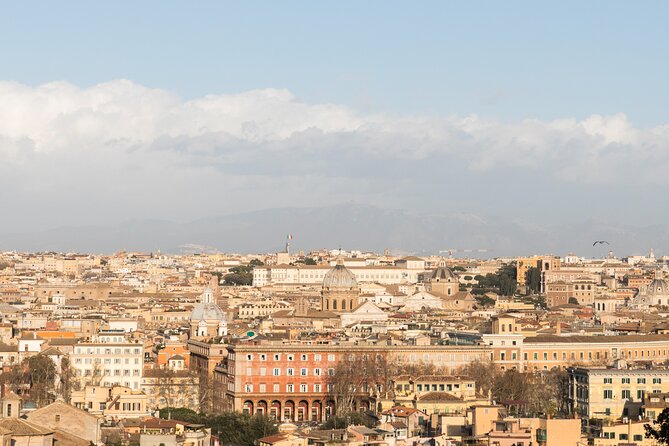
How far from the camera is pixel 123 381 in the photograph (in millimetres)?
75938

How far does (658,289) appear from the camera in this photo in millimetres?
150875

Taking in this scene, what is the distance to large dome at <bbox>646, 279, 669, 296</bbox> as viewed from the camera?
492 feet

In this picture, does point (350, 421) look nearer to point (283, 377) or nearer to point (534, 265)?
point (283, 377)

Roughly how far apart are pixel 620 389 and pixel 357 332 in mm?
34465

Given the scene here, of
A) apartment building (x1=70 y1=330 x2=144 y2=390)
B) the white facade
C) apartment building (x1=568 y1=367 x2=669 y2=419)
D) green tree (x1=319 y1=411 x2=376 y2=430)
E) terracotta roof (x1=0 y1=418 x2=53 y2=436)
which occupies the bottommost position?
terracotta roof (x1=0 y1=418 x2=53 y2=436)

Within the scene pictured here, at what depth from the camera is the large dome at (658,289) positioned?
492 feet

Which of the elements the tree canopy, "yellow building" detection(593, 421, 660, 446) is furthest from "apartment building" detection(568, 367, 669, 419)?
"yellow building" detection(593, 421, 660, 446)

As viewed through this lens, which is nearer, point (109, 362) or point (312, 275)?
point (109, 362)

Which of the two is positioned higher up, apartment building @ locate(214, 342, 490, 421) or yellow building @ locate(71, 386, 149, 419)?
apartment building @ locate(214, 342, 490, 421)

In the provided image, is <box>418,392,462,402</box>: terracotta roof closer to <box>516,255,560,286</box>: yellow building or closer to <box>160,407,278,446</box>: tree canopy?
<box>160,407,278,446</box>: tree canopy

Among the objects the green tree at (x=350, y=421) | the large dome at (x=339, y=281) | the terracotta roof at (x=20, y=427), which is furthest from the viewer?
the large dome at (x=339, y=281)

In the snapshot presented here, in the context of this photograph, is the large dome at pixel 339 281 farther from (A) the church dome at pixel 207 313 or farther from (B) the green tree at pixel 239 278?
(B) the green tree at pixel 239 278

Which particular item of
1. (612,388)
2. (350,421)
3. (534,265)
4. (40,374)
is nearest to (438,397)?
(350,421)

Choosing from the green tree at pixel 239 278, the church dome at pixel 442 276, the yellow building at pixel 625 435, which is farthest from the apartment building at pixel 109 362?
the green tree at pixel 239 278
